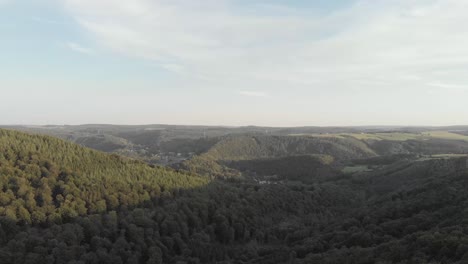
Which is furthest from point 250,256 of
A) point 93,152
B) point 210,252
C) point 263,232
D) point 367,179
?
point 367,179

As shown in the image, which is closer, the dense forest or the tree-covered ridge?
the dense forest

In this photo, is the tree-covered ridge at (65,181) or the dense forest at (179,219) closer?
the dense forest at (179,219)

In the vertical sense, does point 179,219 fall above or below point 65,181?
below

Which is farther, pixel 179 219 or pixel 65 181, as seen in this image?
pixel 65 181

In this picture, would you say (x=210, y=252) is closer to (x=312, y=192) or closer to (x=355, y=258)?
(x=355, y=258)
